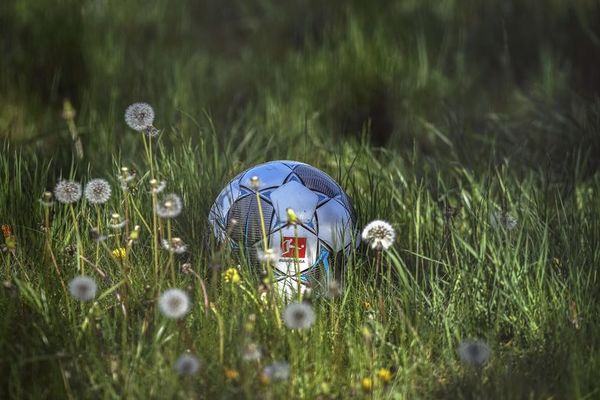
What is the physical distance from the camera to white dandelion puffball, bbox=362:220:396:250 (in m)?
2.48

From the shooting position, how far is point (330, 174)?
384 centimetres

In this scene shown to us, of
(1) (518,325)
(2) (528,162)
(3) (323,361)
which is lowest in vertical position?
(3) (323,361)

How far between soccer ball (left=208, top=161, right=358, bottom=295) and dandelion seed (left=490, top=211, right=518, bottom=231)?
1.38ft

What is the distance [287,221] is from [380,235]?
42cm

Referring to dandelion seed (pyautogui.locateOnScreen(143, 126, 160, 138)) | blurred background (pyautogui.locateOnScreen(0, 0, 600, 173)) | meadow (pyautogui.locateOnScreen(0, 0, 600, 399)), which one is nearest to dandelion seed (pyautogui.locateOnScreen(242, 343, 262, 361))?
meadow (pyautogui.locateOnScreen(0, 0, 600, 399))

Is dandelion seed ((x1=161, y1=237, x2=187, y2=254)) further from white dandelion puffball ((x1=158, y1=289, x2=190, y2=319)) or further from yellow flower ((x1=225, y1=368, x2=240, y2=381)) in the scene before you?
yellow flower ((x1=225, y1=368, x2=240, y2=381))

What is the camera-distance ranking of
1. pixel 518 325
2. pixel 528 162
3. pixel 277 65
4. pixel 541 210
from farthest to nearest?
1. pixel 277 65
2. pixel 528 162
3. pixel 541 210
4. pixel 518 325

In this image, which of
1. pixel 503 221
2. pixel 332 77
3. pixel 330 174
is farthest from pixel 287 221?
pixel 332 77

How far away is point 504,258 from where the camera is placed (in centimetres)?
267

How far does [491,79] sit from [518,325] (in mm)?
3228

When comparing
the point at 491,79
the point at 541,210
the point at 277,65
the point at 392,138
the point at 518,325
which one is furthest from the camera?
the point at 491,79

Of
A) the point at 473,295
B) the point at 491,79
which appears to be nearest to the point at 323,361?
the point at 473,295

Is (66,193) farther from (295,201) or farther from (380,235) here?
(380,235)

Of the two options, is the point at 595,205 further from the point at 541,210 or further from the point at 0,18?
the point at 0,18
